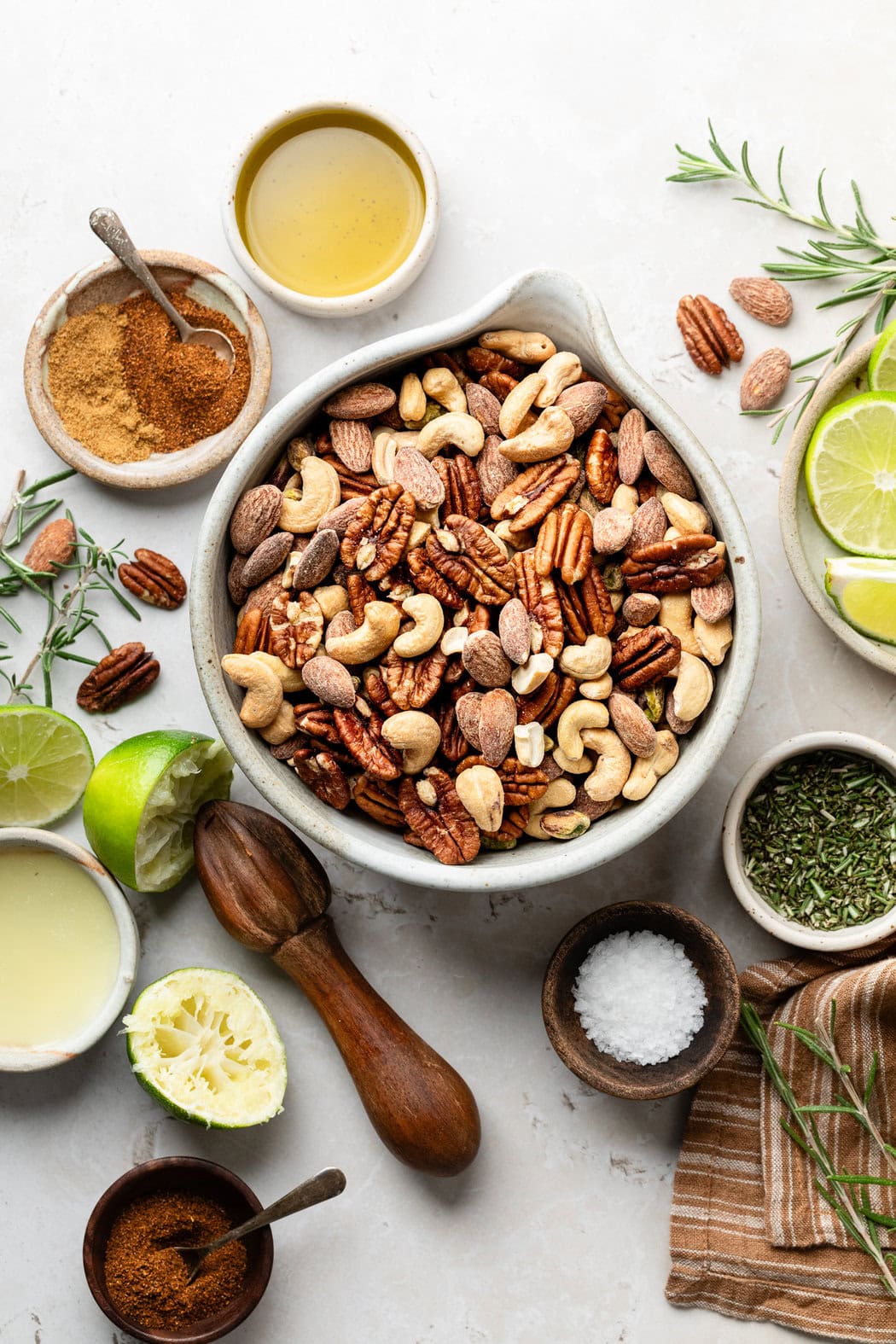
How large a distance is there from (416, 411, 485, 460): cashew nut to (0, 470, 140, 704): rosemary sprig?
1.42 feet

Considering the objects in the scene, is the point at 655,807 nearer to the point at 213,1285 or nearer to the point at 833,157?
the point at 213,1285

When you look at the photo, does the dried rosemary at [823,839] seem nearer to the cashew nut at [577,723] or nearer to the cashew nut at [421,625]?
the cashew nut at [577,723]

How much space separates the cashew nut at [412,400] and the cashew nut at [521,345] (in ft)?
0.28

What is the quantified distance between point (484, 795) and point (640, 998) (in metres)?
0.35

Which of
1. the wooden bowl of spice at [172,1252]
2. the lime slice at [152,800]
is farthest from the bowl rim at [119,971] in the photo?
the wooden bowl of spice at [172,1252]

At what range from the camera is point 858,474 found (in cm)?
127

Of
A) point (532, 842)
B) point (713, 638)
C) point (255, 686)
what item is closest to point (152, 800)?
point (255, 686)

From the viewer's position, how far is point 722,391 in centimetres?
136

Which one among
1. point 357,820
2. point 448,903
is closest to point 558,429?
point 357,820

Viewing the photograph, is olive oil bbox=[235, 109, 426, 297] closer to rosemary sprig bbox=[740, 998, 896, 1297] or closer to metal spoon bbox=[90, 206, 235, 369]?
metal spoon bbox=[90, 206, 235, 369]

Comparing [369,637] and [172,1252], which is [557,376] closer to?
[369,637]

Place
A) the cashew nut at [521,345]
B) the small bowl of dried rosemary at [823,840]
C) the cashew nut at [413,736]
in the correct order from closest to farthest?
1. the cashew nut at [413,736]
2. the cashew nut at [521,345]
3. the small bowl of dried rosemary at [823,840]

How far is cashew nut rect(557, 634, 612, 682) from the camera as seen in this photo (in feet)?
3.56

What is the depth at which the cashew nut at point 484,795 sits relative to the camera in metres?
1.07
